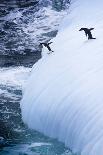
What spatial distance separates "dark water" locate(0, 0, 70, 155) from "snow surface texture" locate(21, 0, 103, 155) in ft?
0.98

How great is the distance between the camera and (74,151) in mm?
5684

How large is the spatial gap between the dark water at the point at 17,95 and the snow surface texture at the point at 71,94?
0.98 ft

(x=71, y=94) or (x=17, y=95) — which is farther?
(x=17, y=95)

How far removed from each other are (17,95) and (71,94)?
344 centimetres

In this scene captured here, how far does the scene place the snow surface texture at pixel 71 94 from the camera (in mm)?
5500

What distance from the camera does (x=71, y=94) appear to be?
20.8ft

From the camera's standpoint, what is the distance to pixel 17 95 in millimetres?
9562

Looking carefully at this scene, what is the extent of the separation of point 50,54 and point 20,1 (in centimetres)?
1269

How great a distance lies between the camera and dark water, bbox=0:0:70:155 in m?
6.96

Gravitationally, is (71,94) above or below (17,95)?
above

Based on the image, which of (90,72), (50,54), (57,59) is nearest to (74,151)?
(90,72)

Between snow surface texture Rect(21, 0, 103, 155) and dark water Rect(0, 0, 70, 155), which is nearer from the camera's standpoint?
snow surface texture Rect(21, 0, 103, 155)

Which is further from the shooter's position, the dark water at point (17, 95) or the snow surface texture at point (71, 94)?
the dark water at point (17, 95)

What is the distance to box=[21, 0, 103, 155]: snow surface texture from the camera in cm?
550
